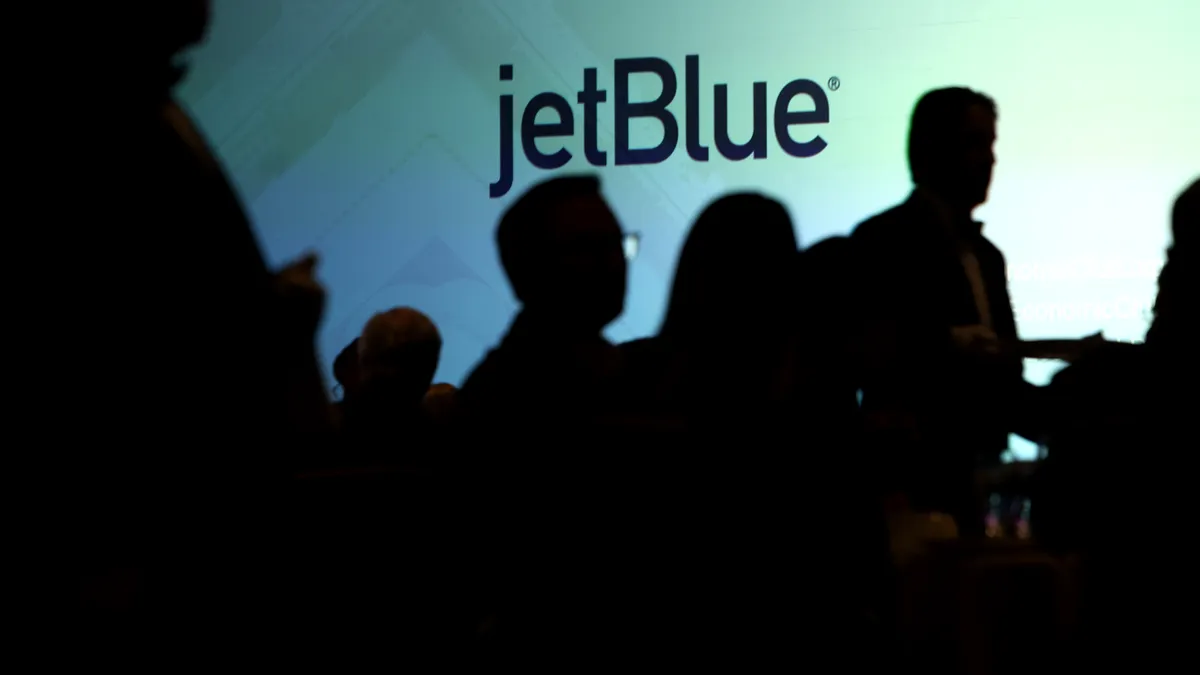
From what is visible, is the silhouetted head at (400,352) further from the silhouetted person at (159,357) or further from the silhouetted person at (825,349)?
the silhouetted person at (159,357)

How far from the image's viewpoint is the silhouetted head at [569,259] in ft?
5.42

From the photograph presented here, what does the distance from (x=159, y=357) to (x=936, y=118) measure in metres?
1.83

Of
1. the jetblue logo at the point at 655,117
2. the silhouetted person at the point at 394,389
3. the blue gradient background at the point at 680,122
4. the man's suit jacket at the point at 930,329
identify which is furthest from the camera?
the jetblue logo at the point at 655,117

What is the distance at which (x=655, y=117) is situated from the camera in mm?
4488

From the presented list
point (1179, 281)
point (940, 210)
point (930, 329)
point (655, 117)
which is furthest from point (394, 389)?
point (655, 117)

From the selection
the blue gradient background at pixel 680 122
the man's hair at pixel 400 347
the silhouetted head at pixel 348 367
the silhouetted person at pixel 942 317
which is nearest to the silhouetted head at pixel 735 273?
→ the silhouetted person at pixel 942 317

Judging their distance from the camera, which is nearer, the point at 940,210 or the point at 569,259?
the point at 569,259

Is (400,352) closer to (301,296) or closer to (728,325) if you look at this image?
(728,325)

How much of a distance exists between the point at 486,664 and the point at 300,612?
0.21 metres

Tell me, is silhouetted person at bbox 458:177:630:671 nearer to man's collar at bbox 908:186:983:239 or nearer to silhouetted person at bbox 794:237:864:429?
silhouetted person at bbox 794:237:864:429

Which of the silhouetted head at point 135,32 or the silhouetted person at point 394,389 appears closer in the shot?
the silhouetted head at point 135,32

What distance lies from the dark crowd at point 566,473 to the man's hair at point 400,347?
15 cm

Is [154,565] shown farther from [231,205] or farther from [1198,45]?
[1198,45]

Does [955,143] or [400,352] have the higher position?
[955,143]
